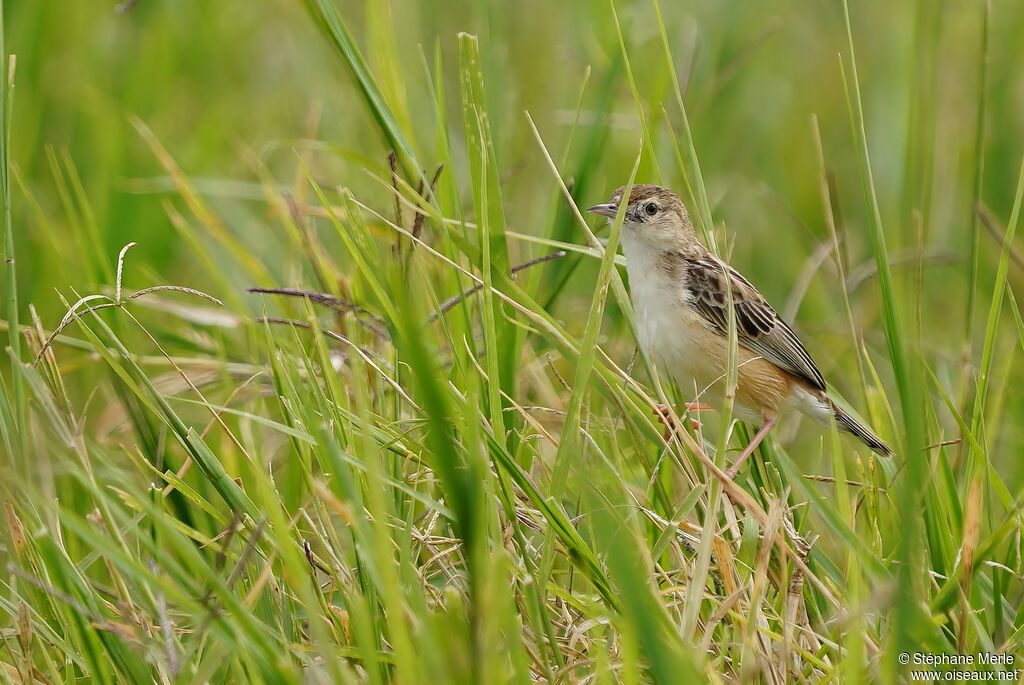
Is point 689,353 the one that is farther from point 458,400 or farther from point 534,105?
point 534,105

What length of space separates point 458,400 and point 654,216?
1942 mm

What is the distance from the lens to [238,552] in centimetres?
302

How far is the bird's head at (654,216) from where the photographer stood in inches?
175

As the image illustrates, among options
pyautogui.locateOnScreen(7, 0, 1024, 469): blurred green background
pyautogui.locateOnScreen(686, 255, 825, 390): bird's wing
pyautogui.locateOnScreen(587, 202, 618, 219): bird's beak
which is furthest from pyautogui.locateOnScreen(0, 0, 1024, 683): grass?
pyautogui.locateOnScreen(686, 255, 825, 390): bird's wing

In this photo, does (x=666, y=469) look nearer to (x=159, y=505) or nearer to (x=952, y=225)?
(x=159, y=505)

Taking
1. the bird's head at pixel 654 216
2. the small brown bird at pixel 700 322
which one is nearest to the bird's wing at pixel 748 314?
the small brown bird at pixel 700 322

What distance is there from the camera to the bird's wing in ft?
14.6

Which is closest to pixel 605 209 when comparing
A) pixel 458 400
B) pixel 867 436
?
pixel 867 436

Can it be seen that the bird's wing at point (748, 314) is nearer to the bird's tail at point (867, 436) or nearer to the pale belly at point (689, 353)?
the pale belly at point (689, 353)

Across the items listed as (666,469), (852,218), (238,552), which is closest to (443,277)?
(666,469)

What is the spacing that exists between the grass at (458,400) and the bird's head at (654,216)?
87 mm

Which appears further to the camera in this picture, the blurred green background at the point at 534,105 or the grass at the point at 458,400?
the blurred green background at the point at 534,105

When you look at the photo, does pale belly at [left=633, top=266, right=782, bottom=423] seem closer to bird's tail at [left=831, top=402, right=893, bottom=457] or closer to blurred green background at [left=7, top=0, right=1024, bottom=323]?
bird's tail at [left=831, top=402, right=893, bottom=457]

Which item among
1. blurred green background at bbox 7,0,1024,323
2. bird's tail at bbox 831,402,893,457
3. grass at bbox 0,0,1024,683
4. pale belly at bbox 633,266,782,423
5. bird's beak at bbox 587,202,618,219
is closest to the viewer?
grass at bbox 0,0,1024,683
